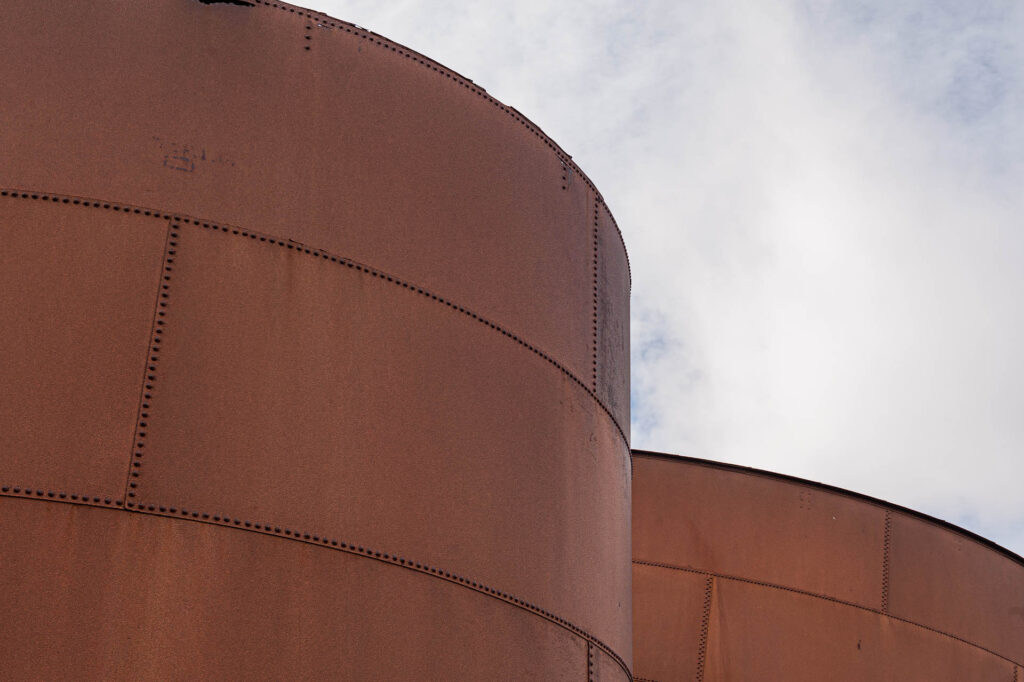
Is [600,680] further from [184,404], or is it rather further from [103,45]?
[103,45]

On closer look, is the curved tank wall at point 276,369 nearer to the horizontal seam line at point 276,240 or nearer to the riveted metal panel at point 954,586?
the horizontal seam line at point 276,240

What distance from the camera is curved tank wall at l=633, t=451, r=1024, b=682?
1476cm

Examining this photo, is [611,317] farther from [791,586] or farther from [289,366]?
[791,586]

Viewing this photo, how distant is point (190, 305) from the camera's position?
271 inches

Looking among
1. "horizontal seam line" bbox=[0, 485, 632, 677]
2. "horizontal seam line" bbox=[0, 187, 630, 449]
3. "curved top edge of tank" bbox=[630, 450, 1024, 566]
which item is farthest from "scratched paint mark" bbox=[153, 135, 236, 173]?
"curved top edge of tank" bbox=[630, 450, 1024, 566]

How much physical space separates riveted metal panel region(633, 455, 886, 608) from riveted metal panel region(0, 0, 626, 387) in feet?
21.2

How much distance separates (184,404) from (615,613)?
368 cm

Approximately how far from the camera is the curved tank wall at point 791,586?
48.4 ft

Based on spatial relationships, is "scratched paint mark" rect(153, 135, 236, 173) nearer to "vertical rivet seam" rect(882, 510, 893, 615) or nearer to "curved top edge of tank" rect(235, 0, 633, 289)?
"curved top edge of tank" rect(235, 0, 633, 289)

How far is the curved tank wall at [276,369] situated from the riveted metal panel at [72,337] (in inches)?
0.5

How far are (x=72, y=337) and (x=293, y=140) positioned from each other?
185 centimetres

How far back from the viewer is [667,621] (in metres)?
14.6

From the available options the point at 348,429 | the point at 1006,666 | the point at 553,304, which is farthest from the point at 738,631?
the point at 348,429

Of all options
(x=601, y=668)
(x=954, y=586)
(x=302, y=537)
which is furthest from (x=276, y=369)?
(x=954, y=586)
